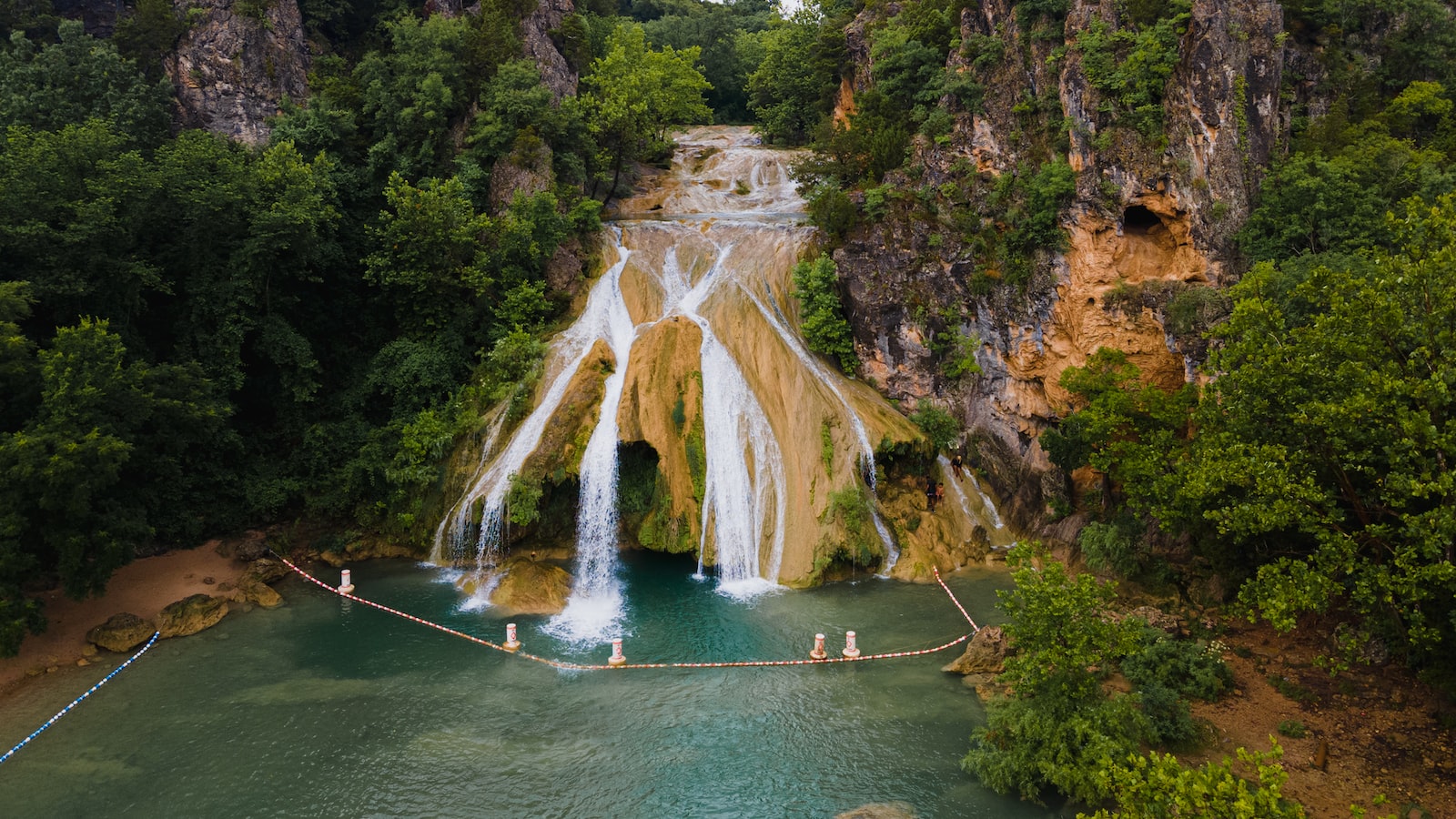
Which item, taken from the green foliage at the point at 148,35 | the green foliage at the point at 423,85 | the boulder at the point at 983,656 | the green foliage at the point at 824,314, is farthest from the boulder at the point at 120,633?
the green foliage at the point at 824,314

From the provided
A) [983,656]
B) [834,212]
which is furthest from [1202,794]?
[834,212]

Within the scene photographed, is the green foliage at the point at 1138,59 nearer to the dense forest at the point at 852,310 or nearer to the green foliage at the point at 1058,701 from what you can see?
the dense forest at the point at 852,310

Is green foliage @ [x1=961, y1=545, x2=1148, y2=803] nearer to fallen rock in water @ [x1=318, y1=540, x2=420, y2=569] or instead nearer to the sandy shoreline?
fallen rock in water @ [x1=318, y1=540, x2=420, y2=569]

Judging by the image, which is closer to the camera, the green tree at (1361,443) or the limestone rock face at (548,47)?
the green tree at (1361,443)

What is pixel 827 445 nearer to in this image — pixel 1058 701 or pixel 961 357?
pixel 961 357

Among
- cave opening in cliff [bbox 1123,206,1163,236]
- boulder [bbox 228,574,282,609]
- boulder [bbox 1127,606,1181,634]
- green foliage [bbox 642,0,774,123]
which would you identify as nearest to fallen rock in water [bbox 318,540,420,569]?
boulder [bbox 228,574,282,609]

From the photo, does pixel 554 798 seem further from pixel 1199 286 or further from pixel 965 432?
pixel 1199 286
